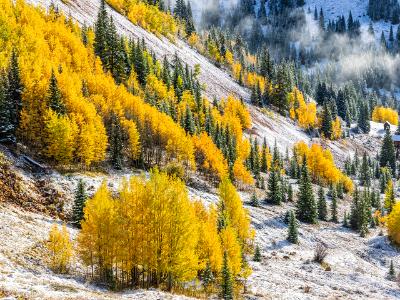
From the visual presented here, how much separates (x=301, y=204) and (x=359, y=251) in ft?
57.9

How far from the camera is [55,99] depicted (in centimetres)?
7344

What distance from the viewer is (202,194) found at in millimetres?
80438

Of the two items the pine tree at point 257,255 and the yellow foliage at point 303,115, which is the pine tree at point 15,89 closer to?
the pine tree at point 257,255

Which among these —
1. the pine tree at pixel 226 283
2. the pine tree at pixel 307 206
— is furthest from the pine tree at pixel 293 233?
the pine tree at pixel 226 283

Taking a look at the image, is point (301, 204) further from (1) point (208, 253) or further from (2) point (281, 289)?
(1) point (208, 253)

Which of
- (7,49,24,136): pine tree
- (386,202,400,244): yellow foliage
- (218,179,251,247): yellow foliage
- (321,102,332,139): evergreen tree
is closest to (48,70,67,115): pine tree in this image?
(7,49,24,136): pine tree

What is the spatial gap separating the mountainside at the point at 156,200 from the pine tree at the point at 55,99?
0.38m

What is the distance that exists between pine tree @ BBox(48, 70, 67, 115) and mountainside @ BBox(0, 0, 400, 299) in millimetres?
377

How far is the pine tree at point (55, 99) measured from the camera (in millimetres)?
73025

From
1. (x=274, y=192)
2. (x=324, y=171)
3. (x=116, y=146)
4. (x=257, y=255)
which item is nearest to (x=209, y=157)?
(x=274, y=192)

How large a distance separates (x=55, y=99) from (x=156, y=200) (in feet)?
138

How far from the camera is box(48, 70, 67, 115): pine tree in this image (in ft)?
240

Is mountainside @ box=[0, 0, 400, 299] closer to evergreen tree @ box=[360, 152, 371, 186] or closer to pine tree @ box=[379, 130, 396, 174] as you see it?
evergreen tree @ box=[360, 152, 371, 186]

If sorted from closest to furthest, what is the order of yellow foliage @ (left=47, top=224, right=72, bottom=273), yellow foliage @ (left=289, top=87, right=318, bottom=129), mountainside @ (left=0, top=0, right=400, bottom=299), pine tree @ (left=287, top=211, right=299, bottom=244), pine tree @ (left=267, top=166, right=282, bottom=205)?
yellow foliage @ (left=47, top=224, right=72, bottom=273), mountainside @ (left=0, top=0, right=400, bottom=299), pine tree @ (left=287, top=211, right=299, bottom=244), pine tree @ (left=267, top=166, right=282, bottom=205), yellow foliage @ (left=289, top=87, right=318, bottom=129)
